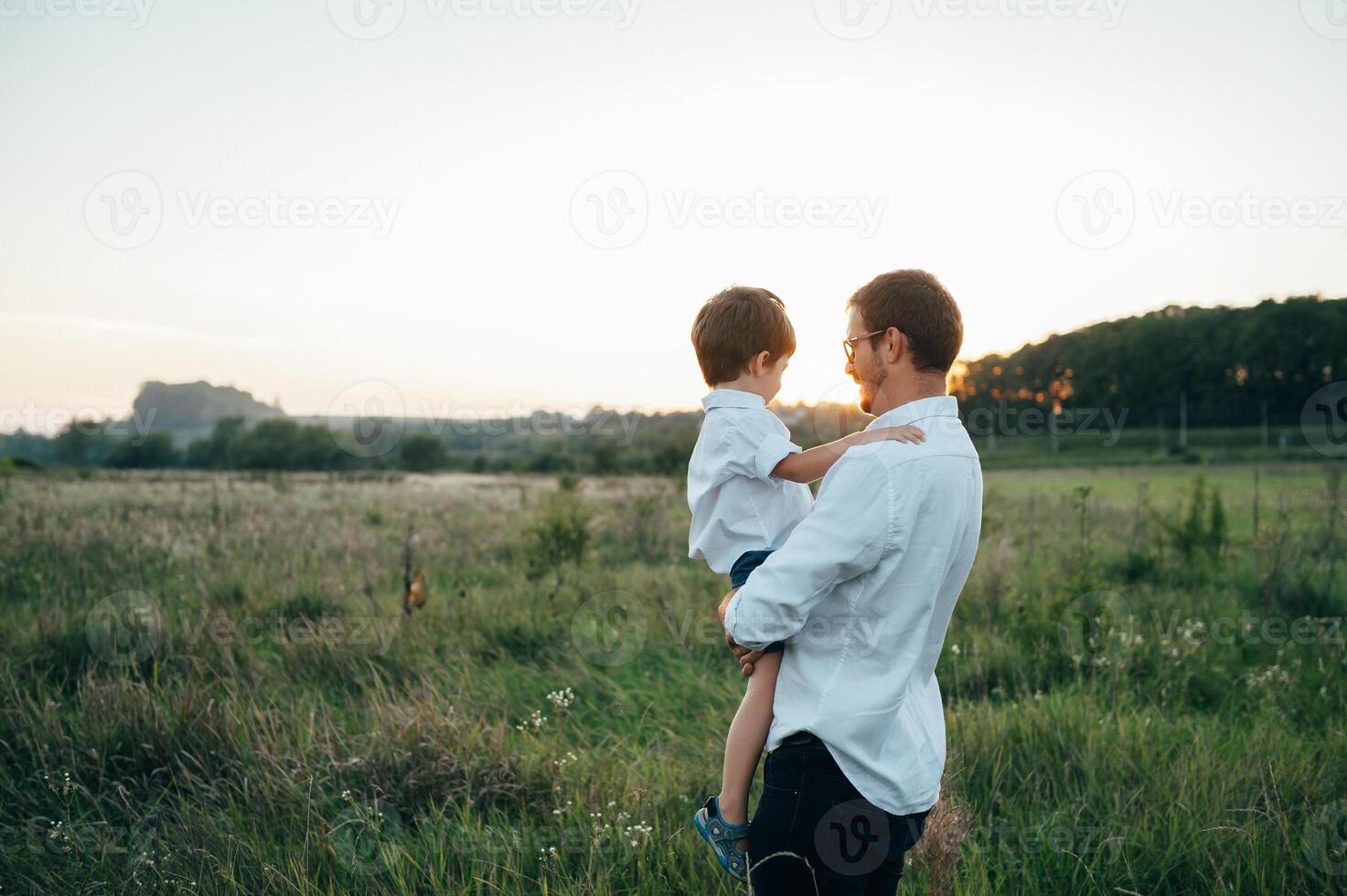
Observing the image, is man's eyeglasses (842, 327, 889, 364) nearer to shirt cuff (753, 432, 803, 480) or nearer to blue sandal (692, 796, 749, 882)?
shirt cuff (753, 432, 803, 480)

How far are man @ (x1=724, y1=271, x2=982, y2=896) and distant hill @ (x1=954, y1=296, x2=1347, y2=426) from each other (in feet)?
184

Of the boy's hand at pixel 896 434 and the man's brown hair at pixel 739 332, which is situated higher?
the man's brown hair at pixel 739 332

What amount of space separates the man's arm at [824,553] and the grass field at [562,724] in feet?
4.82

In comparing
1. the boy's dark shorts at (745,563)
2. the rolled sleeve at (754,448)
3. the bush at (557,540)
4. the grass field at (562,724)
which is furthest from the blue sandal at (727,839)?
the bush at (557,540)

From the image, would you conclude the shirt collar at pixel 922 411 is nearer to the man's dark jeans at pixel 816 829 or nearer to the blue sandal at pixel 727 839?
the man's dark jeans at pixel 816 829

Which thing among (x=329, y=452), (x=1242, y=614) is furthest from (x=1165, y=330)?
(x=1242, y=614)

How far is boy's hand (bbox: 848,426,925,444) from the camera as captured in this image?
1.68m

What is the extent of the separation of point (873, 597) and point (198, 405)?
38.1 metres

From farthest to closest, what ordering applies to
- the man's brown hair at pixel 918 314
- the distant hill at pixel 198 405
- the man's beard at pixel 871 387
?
the distant hill at pixel 198 405
the man's beard at pixel 871 387
the man's brown hair at pixel 918 314

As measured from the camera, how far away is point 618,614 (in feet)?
20.0

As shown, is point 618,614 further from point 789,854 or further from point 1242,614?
point 1242,614

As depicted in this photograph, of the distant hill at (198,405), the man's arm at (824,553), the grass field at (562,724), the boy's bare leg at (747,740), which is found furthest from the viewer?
the distant hill at (198,405)

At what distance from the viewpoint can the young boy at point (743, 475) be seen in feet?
6.62

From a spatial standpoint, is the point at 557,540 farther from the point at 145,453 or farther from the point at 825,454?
the point at 145,453
